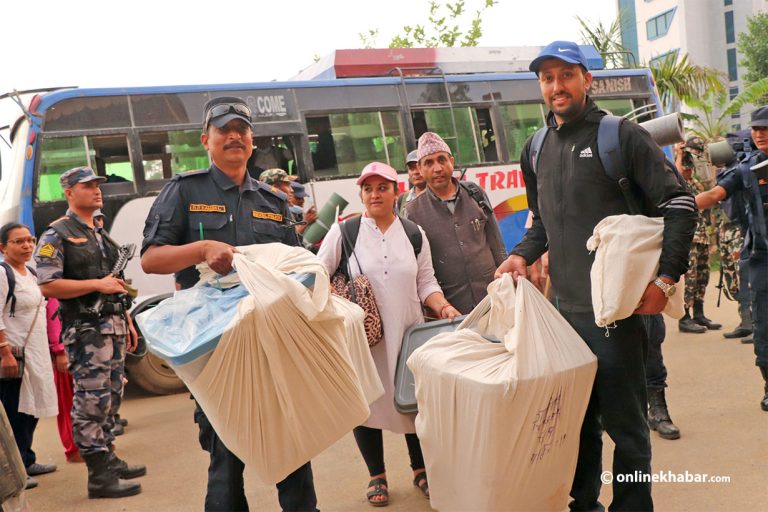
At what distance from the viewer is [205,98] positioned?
995cm

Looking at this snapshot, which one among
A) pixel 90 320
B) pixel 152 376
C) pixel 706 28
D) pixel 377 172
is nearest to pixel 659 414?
pixel 377 172

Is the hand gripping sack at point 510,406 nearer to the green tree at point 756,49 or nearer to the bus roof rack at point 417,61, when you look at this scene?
the bus roof rack at point 417,61

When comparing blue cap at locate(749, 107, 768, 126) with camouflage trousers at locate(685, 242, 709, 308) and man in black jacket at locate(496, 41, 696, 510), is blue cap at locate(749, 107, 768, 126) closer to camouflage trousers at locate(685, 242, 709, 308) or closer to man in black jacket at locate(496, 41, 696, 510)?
man in black jacket at locate(496, 41, 696, 510)

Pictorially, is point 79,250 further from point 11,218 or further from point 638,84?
point 638,84

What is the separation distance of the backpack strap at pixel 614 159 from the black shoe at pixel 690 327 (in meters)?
6.54

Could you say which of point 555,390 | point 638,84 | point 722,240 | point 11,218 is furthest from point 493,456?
point 638,84

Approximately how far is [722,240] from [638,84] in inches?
214

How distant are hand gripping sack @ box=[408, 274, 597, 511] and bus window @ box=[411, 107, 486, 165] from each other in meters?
8.16

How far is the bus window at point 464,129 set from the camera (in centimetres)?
1149

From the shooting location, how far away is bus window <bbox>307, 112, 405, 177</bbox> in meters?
10.6

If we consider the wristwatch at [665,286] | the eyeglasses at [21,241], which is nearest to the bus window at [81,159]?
the eyeglasses at [21,241]

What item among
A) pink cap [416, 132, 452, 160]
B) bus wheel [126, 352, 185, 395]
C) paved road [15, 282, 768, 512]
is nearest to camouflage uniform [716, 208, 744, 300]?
paved road [15, 282, 768, 512]

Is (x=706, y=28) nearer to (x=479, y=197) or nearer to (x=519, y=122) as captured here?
(x=519, y=122)

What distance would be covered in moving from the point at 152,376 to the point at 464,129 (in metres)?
5.48
